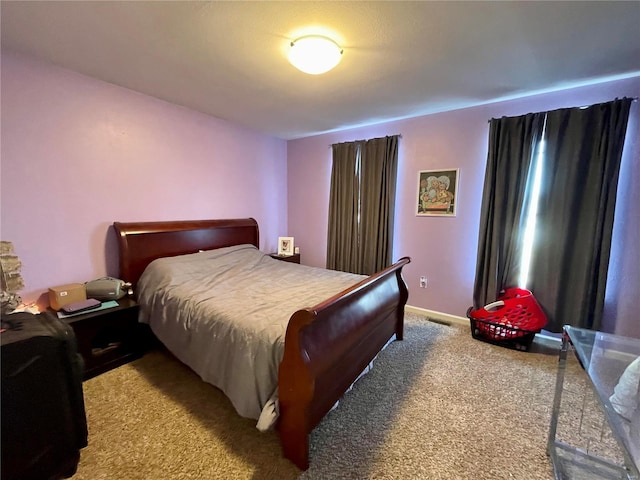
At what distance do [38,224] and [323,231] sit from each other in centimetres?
298

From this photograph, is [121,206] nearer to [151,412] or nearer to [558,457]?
[151,412]

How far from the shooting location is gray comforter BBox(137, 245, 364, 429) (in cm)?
146

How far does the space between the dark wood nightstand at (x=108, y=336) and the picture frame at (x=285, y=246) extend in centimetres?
210

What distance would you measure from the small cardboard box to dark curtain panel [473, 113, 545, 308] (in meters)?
3.65

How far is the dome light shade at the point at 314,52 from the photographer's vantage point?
1.65m

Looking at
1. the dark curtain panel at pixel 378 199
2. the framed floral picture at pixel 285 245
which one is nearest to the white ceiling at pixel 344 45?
the dark curtain panel at pixel 378 199

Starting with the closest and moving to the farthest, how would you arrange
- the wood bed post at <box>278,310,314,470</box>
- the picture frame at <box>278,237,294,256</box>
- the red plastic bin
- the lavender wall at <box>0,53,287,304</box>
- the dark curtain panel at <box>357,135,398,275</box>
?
the wood bed post at <box>278,310,314,470</box> < the lavender wall at <box>0,53,287,304</box> < the red plastic bin < the dark curtain panel at <box>357,135,398,275</box> < the picture frame at <box>278,237,294,256</box>

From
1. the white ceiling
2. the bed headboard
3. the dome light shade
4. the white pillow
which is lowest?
the white pillow

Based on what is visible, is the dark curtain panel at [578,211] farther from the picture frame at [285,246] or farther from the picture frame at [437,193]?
the picture frame at [285,246]

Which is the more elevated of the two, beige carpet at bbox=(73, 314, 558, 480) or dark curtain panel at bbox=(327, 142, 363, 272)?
dark curtain panel at bbox=(327, 142, 363, 272)

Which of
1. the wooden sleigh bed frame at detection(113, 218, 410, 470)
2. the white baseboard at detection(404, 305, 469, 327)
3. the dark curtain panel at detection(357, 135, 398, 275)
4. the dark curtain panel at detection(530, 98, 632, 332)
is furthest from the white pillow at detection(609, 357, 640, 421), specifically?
the dark curtain panel at detection(357, 135, 398, 275)

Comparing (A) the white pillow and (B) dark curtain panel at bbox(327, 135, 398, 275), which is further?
(B) dark curtain panel at bbox(327, 135, 398, 275)

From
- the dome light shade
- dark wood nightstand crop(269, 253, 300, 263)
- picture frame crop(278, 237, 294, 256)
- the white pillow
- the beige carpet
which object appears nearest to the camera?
the white pillow

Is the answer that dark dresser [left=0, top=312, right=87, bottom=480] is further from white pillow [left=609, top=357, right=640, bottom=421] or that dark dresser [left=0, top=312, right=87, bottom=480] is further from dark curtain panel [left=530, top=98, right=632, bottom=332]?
dark curtain panel [left=530, top=98, right=632, bottom=332]
